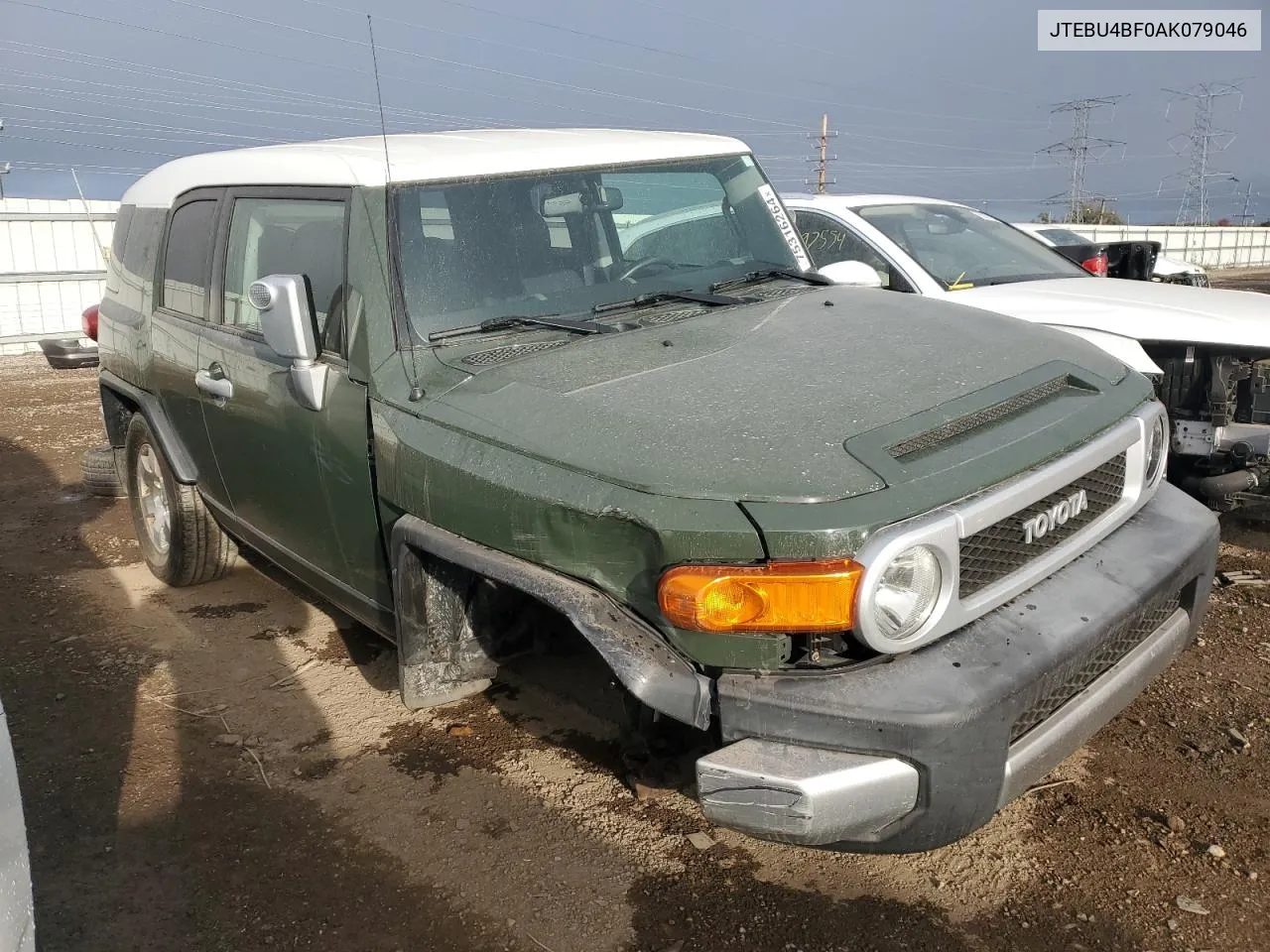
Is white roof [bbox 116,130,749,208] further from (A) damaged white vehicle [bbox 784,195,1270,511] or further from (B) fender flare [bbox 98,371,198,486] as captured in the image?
(A) damaged white vehicle [bbox 784,195,1270,511]

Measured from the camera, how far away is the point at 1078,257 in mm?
8391

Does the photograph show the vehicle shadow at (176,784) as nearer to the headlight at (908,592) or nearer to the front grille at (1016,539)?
the headlight at (908,592)

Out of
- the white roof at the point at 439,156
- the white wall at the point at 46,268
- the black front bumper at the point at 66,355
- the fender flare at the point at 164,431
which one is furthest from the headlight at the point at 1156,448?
the white wall at the point at 46,268

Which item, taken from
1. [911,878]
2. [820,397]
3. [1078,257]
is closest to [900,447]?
[820,397]

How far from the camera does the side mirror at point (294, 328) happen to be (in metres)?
3.12

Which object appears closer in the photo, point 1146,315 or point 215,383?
point 215,383

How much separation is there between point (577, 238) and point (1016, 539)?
178 centimetres

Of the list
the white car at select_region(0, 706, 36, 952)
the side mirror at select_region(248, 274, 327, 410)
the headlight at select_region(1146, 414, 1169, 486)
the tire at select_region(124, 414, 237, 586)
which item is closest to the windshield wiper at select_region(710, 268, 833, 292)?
the headlight at select_region(1146, 414, 1169, 486)

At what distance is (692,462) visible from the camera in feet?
7.64

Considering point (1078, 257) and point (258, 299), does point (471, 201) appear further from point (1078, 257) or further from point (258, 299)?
point (1078, 257)

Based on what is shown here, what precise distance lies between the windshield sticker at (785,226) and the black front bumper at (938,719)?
193 cm

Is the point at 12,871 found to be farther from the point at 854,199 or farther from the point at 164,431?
the point at 854,199

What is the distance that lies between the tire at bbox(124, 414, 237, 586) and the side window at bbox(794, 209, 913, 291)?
3.43 metres

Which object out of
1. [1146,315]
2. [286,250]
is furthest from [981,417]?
[1146,315]
